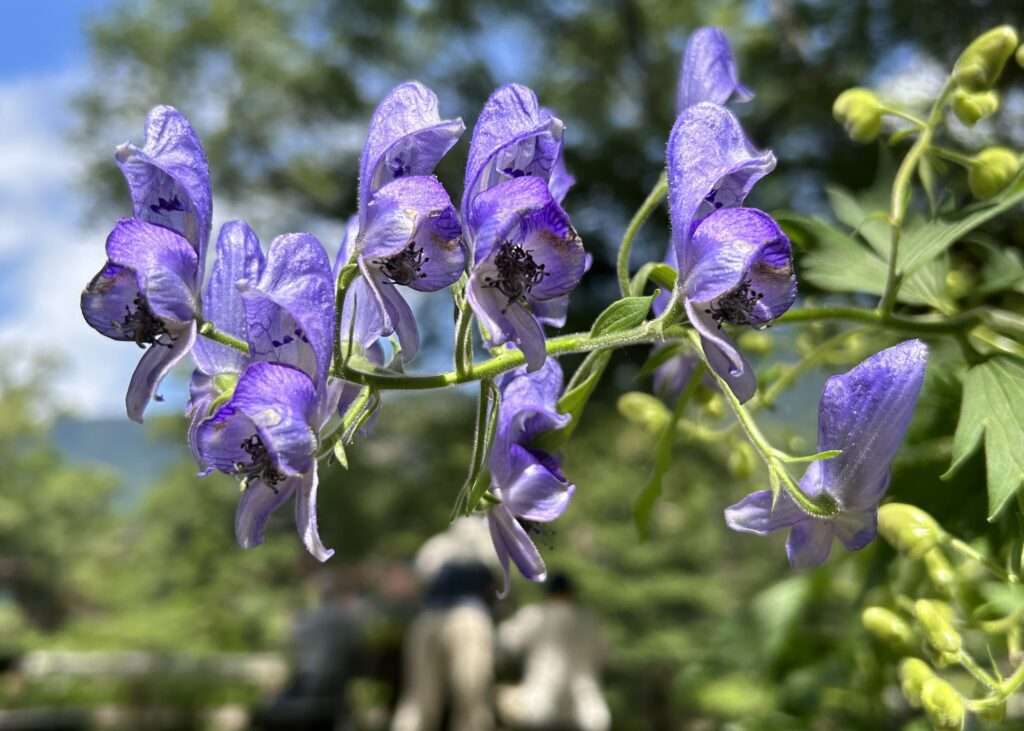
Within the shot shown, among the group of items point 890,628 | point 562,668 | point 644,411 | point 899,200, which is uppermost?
A: point 899,200

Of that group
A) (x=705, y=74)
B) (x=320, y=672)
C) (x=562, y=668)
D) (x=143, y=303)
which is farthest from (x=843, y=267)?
(x=320, y=672)

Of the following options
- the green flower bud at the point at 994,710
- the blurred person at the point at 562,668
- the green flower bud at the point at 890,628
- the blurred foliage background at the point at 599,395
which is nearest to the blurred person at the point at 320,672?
the blurred foliage background at the point at 599,395

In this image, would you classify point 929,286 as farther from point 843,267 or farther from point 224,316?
point 224,316

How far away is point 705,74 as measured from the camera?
1.64 ft

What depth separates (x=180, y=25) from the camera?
711cm

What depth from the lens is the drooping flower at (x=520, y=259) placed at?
0.35 meters

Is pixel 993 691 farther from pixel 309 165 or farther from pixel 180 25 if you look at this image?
pixel 180 25

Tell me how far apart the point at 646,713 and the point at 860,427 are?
15.0 feet

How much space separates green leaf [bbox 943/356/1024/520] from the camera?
15.8 inches

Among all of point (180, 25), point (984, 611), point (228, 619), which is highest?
point (180, 25)

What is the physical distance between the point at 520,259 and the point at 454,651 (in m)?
3.24

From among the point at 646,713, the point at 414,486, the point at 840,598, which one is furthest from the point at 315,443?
the point at 414,486

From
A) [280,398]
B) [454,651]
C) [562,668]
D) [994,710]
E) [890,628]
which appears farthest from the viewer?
[454,651]

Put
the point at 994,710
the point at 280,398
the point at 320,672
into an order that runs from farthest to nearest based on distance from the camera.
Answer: the point at 320,672
the point at 994,710
the point at 280,398
